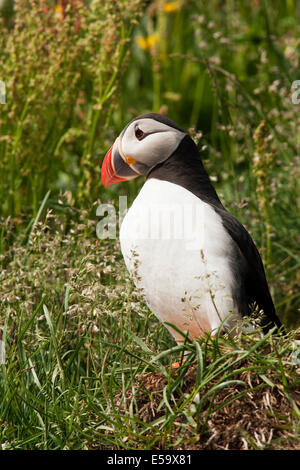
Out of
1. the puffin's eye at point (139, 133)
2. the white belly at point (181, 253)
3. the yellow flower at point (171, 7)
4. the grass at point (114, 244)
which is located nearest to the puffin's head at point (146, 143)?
the puffin's eye at point (139, 133)

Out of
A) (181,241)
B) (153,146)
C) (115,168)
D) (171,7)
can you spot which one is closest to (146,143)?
(153,146)

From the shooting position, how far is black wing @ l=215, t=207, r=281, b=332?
2.32m

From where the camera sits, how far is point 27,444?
197cm

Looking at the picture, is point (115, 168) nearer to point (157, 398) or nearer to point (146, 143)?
point (146, 143)

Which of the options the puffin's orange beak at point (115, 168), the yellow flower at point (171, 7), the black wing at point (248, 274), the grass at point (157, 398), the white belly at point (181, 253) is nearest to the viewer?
the grass at point (157, 398)

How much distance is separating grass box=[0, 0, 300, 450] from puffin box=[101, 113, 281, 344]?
0.10m

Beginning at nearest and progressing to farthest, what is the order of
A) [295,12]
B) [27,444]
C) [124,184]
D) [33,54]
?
1. [27,444]
2. [33,54]
3. [124,184]
4. [295,12]

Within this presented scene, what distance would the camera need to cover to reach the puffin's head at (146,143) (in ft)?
7.86

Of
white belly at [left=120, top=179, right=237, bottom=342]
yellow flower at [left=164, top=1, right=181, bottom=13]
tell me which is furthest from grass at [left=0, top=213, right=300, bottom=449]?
yellow flower at [left=164, top=1, right=181, bottom=13]

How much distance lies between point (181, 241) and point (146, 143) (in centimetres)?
41

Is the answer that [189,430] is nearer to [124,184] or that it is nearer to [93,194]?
[93,194]

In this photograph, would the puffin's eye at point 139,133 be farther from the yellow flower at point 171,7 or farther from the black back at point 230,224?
the yellow flower at point 171,7
